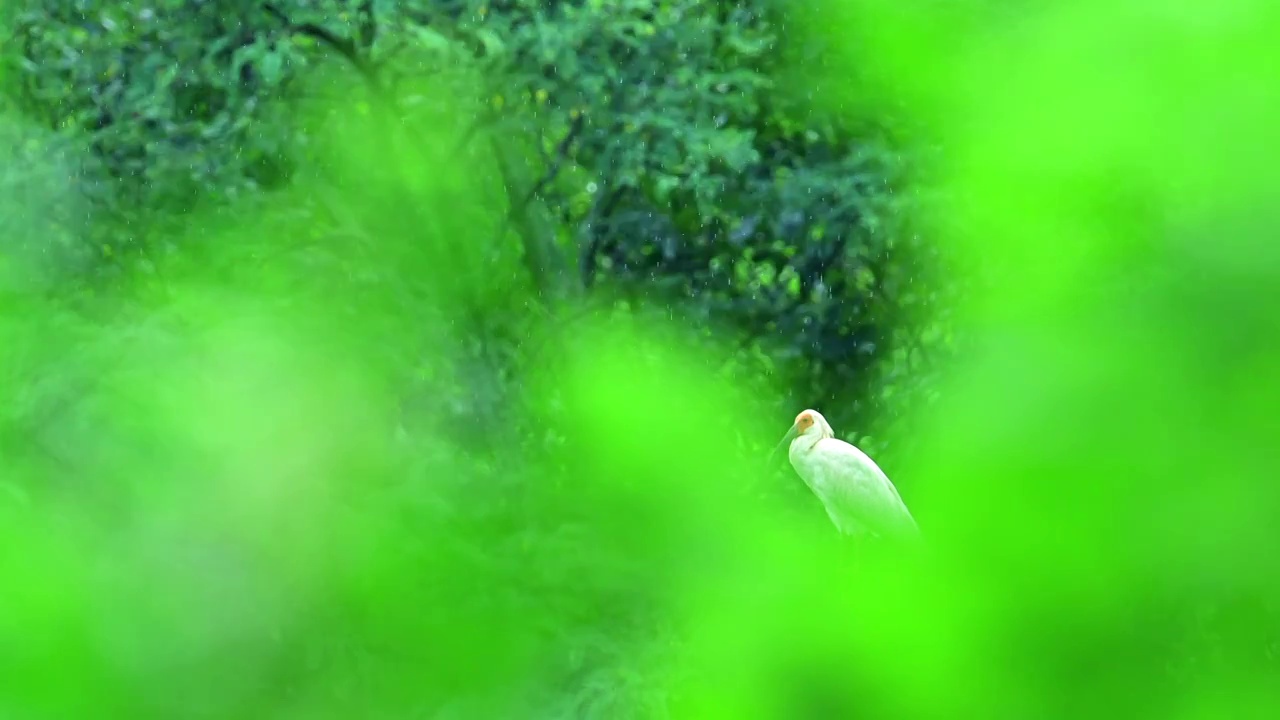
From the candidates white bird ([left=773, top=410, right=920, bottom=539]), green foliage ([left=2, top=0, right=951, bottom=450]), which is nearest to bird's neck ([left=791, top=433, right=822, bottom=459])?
white bird ([left=773, top=410, right=920, bottom=539])

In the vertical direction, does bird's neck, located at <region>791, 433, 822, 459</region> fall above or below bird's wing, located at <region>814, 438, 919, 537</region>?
above

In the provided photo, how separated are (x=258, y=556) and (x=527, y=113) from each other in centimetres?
190

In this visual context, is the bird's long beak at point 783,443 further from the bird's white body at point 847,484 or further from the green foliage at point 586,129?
the green foliage at point 586,129

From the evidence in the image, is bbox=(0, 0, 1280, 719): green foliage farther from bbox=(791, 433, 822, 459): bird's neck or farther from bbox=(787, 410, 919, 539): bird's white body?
bbox=(791, 433, 822, 459): bird's neck

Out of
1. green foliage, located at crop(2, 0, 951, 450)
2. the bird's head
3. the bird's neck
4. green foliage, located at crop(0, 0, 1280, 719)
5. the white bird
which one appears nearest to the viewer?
green foliage, located at crop(0, 0, 1280, 719)

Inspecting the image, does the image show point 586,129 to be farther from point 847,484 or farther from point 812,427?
point 847,484

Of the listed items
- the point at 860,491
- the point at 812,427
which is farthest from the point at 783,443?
the point at 812,427

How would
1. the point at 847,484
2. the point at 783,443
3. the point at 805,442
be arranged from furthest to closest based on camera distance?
the point at 805,442
the point at 847,484
the point at 783,443

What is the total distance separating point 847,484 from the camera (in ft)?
4.96

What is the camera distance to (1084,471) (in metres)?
0.33

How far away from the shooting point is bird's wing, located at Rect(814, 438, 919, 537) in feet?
1.40

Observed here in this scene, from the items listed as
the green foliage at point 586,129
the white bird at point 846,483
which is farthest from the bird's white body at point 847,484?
the green foliage at point 586,129

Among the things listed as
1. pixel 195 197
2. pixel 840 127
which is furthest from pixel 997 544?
pixel 195 197

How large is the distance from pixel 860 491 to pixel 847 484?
0.77 feet
